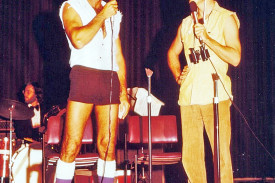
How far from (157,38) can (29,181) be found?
2.88 m

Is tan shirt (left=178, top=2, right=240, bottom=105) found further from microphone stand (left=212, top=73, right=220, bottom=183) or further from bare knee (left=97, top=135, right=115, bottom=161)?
bare knee (left=97, top=135, right=115, bottom=161)

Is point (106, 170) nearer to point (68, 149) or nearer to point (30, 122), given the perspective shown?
point (68, 149)

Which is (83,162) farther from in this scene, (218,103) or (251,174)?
(251,174)

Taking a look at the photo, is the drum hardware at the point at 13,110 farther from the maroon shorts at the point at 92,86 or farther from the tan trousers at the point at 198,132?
the tan trousers at the point at 198,132

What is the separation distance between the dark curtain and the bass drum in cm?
141

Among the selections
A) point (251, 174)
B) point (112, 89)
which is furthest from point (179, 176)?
point (112, 89)

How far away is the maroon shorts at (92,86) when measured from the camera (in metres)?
2.87

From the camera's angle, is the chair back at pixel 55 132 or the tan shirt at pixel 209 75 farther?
the chair back at pixel 55 132

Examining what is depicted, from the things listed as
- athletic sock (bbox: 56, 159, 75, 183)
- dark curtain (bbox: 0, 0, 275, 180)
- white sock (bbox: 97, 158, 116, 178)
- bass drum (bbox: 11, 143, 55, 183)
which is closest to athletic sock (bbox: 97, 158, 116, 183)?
white sock (bbox: 97, 158, 116, 178)

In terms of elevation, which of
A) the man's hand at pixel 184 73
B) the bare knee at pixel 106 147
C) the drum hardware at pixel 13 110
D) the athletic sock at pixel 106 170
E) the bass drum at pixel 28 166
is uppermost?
the man's hand at pixel 184 73

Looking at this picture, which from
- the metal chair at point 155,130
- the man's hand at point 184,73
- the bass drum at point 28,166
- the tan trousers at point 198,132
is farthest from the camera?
the bass drum at point 28,166

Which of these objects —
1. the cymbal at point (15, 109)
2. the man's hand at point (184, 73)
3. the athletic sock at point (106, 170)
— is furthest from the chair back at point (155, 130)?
the cymbal at point (15, 109)

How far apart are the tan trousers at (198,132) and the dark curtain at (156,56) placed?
95.1 inches

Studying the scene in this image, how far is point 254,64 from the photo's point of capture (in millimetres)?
5871
